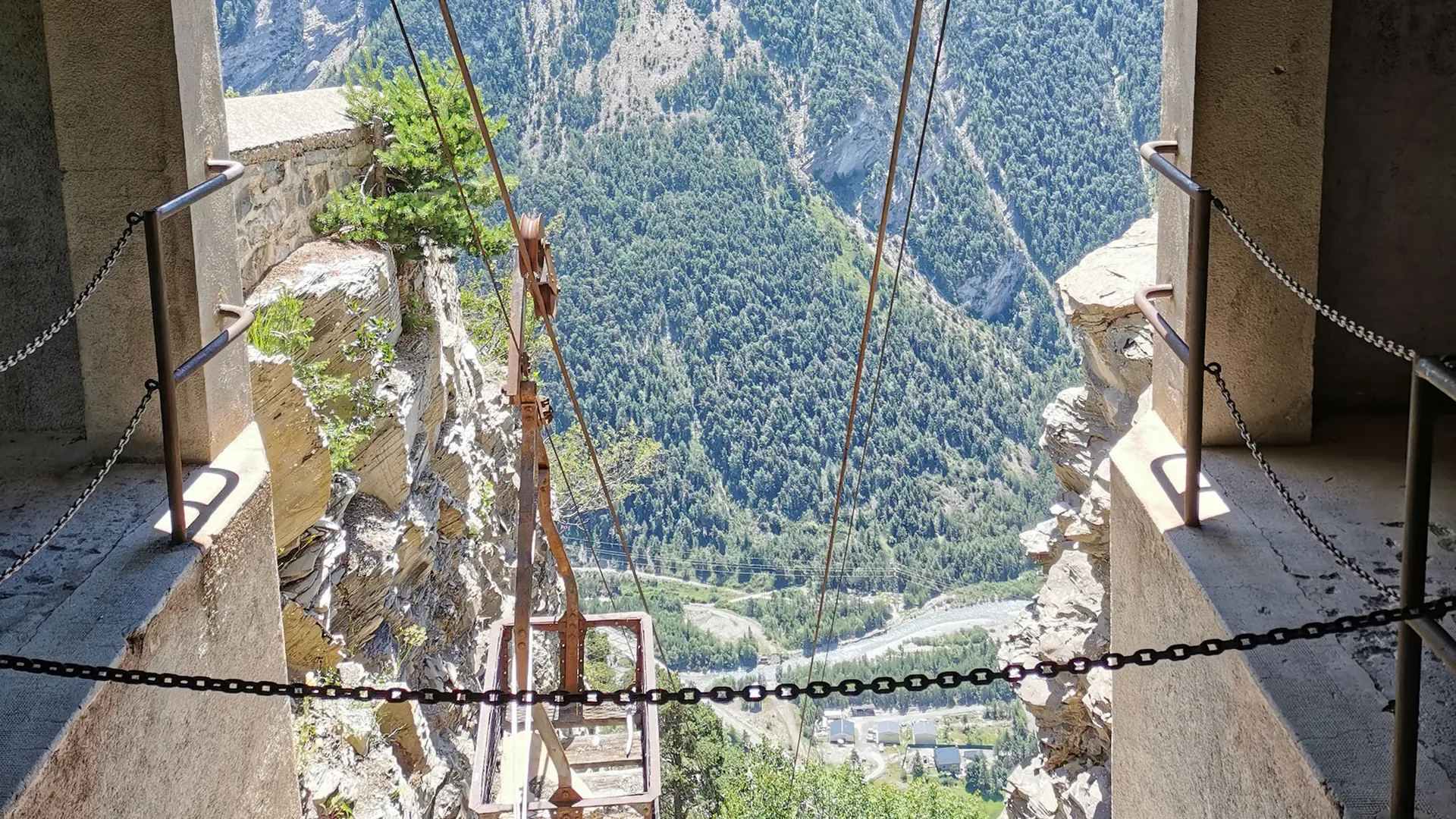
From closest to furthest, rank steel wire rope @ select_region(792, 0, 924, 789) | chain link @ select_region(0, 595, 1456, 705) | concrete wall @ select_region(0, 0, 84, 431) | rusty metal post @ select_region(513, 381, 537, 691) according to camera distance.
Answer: chain link @ select_region(0, 595, 1456, 705) < steel wire rope @ select_region(792, 0, 924, 789) < concrete wall @ select_region(0, 0, 84, 431) < rusty metal post @ select_region(513, 381, 537, 691)

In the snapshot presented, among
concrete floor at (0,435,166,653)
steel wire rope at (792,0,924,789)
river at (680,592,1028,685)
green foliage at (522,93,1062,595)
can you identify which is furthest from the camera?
green foliage at (522,93,1062,595)

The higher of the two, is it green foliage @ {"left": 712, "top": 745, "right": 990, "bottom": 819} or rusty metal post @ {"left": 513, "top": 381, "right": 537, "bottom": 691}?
rusty metal post @ {"left": 513, "top": 381, "right": 537, "bottom": 691}

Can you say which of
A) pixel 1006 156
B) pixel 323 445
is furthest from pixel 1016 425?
pixel 323 445

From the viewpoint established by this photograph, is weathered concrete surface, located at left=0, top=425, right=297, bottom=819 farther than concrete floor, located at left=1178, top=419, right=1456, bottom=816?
Yes

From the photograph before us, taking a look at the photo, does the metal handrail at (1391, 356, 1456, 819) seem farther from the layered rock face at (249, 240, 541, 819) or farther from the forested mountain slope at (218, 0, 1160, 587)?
the forested mountain slope at (218, 0, 1160, 587)

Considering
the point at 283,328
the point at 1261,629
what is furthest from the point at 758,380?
the point at 1261,629

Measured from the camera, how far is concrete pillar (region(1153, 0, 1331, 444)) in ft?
11.4

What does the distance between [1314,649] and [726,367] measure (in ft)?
198

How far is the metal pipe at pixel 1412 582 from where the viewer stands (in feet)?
6.06

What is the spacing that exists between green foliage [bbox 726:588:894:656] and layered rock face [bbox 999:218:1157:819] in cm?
4006

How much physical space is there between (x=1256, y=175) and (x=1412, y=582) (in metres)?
1.94

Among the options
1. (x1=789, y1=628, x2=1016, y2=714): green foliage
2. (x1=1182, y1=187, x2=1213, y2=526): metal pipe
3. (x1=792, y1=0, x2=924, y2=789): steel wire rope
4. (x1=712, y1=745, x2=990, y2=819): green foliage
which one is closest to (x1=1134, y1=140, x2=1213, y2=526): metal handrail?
(x1=1182, y1=187, x2=1213, y2=526): metal pipe

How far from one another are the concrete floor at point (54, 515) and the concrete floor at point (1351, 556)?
2616mm

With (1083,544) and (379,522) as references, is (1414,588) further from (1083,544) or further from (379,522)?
(1083,544)
